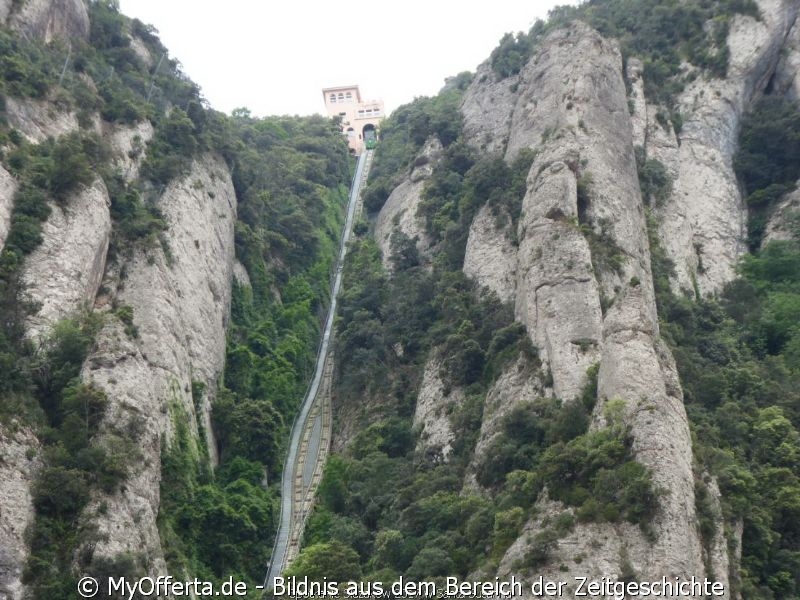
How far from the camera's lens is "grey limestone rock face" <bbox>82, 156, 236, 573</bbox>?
36750mm

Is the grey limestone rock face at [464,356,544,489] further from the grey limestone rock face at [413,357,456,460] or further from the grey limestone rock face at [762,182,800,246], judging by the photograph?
the grey limestone rock face at [762,182,800,246]

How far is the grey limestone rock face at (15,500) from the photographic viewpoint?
31078mm

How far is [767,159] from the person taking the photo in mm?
63469

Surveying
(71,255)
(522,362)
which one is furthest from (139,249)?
(522,362)

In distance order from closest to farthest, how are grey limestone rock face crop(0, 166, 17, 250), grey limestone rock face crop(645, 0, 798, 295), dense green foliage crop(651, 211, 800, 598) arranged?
dense green foliage crop(651, 211, 800, 598) → grey limestone rock face crop(0, 166, 17, 250) → grey limestone rock face crop(645, 0, 798, 295)

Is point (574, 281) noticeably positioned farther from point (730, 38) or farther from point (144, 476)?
point (730, 38)

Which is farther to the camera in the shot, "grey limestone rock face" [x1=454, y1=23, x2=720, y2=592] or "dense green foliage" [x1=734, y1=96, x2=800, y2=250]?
"dense green foliage" [x1=734, y1=96, x2=800, y2=250]

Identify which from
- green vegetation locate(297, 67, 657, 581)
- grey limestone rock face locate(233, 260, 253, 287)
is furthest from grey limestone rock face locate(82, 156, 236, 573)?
green vegetation locate(297, 67, 657, 581)

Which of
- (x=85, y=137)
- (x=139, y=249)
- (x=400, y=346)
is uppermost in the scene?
(x=85, y=137)

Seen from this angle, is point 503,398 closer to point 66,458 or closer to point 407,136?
point 66,458

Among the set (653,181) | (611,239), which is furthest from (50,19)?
(653,181)

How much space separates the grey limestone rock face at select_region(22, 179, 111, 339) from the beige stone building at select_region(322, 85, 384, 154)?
58.4m

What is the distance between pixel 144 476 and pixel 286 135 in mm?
59035

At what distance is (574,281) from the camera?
45.6m
